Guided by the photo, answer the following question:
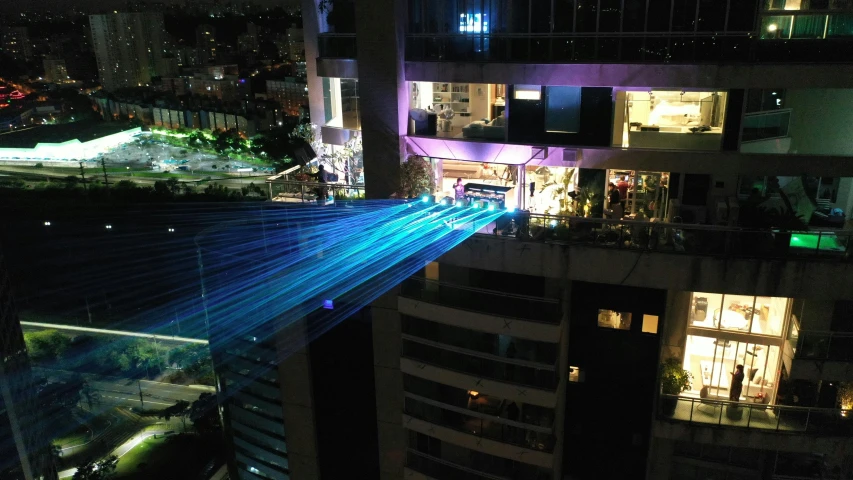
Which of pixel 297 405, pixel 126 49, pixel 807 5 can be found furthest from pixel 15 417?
pixel 126 49

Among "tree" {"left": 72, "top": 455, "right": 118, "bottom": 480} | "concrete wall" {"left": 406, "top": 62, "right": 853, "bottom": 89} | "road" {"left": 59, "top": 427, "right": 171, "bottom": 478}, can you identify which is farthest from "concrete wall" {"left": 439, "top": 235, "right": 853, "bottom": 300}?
"road" {"left": 59, "top": 427, "right": 171, "bottom": 478}

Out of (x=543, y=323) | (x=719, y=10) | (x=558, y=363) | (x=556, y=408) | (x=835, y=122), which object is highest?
(x=719, y=10)

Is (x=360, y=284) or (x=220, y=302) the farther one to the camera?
(x=220, y=302)

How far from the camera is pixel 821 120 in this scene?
594 inches

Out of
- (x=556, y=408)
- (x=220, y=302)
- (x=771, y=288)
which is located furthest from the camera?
(x=220, y=302)

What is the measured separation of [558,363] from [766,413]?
17.1 ft

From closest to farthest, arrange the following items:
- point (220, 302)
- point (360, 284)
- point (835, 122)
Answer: point (835, 122)
point (360, 284)
point (220, 302)

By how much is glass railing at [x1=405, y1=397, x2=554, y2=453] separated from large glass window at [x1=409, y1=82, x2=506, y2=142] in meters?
7.78

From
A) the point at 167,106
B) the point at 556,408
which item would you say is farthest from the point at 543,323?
the point at 167,106

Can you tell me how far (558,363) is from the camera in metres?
15.7

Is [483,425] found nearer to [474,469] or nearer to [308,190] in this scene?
[474,469]

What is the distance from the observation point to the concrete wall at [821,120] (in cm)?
1488

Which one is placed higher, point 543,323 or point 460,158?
point 460,158

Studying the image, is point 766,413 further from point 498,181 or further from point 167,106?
point 167,106
